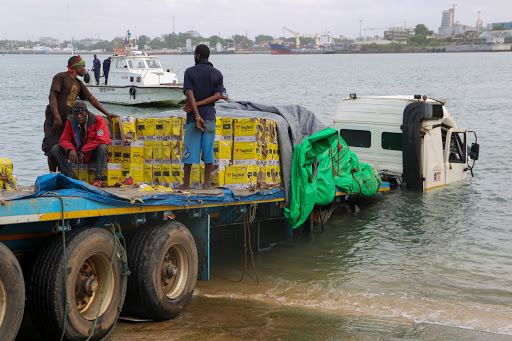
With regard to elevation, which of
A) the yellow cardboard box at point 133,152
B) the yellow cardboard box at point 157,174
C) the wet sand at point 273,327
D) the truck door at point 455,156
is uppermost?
the yellow cardboard box at point 133,152

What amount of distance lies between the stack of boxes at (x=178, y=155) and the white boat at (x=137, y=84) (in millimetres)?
31192

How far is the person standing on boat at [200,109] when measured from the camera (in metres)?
8.76

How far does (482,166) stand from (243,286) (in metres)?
15.1

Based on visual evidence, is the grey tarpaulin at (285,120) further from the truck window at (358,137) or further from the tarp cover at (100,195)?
the truck window at (358,137)

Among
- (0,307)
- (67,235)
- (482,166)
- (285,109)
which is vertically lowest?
(482,166)

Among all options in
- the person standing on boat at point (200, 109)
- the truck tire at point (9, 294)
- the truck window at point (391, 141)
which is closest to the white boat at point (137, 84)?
the truck window at point (391, 141)

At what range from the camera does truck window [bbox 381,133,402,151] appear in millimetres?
15125

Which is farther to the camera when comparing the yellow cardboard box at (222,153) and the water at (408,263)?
the yellow cardboard box at (222,153)

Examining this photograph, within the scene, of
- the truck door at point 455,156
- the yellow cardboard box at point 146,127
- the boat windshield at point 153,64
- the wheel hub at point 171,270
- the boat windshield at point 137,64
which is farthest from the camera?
the boat windshield at point 153,64

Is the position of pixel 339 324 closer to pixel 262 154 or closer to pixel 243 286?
pixel 243 286

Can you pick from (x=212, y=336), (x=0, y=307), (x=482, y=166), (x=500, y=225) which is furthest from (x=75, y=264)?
(x=482, y=166)

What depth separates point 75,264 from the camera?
6.23 metres

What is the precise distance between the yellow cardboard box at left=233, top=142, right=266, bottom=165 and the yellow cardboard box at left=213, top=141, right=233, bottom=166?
85 mm

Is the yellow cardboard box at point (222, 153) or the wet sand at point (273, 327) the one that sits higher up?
the yellow cardboard box at point (222, 153)
